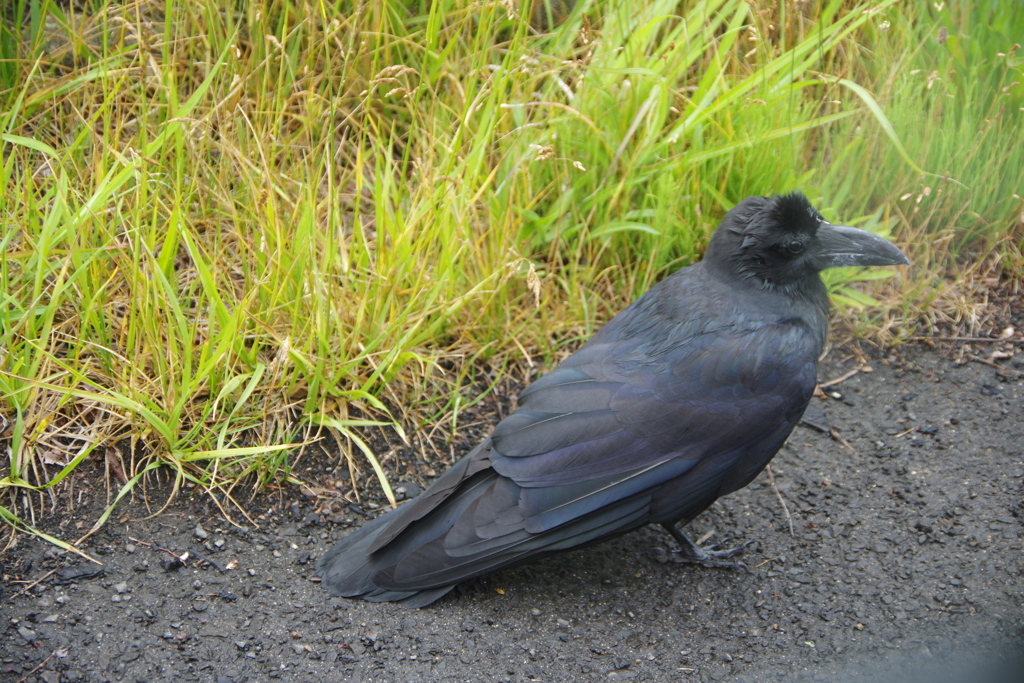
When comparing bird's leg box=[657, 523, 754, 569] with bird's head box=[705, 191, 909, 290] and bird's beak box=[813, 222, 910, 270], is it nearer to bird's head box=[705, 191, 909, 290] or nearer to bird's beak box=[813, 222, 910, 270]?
bird's head box=[705, 191, 909, 290]

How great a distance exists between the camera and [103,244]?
9.24ft

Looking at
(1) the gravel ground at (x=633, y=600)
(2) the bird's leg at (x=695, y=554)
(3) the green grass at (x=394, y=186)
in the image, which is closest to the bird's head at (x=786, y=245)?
(3) the green grass at (x=394, y=186)

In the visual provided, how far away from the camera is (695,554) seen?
8.95 feet

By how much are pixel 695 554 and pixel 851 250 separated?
1.07 metres

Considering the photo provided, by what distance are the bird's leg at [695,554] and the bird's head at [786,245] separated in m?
0.83

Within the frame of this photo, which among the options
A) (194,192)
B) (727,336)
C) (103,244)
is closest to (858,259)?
(727,336)

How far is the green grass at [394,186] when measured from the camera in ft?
8.85

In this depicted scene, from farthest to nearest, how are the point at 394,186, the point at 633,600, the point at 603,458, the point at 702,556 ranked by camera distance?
1. the point at 394,186
2. the point at 702,556
3. the point at 633,600
4. the point at 603,458

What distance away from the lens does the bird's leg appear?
270 cm

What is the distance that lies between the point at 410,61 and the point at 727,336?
1.76 metres

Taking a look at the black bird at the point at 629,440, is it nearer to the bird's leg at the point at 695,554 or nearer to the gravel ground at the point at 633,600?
the bird's leg at the point at 695,554

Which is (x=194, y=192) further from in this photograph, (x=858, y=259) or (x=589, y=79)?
(x=858, y=259)

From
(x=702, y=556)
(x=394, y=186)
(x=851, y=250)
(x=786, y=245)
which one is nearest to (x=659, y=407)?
(x=702, y=556)

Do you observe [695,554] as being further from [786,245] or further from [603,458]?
[786,245]
